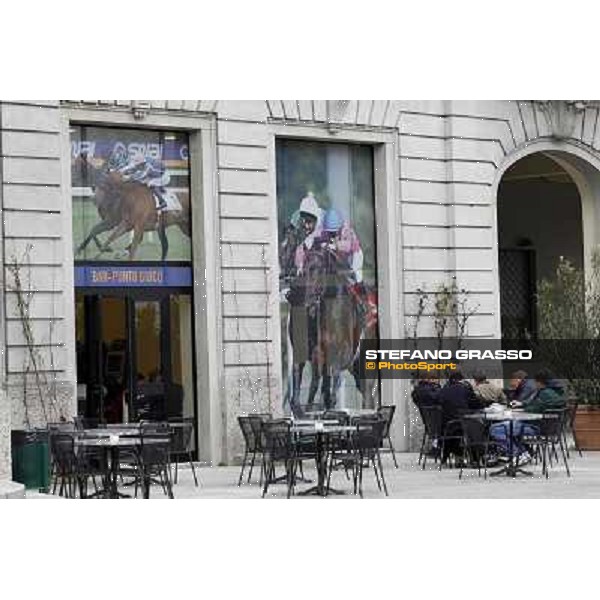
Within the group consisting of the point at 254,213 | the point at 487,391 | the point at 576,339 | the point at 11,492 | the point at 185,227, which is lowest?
the point at 11,492

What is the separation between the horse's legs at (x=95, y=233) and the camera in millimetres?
21938

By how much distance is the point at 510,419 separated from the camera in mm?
19422

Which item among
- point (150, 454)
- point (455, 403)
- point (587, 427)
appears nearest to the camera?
point (150, 454)

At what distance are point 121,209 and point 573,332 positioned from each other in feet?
24.2

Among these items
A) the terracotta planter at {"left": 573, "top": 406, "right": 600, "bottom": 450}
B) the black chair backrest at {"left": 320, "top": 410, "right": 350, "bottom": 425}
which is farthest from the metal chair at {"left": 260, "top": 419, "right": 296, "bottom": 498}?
the terracotta planter at {"left": 573, "top": 406, "right": 600, "bottom": 450}

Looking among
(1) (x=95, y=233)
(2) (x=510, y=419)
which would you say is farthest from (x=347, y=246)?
(2) (x=510, y=419)

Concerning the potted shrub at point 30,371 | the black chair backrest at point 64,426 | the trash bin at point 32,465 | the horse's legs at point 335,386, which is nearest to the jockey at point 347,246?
the horse's legs at point 335,386

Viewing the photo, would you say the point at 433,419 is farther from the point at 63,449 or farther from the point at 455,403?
the point at 63,449

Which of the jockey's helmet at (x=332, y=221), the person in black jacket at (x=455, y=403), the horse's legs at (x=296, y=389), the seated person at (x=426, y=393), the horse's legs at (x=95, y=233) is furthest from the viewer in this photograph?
the jockey's helmet at (x=332, y=221)

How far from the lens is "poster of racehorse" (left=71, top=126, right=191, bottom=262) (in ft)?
72.0

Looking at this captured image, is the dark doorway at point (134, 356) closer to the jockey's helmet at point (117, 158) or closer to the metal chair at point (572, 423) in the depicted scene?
the jockey's helmet at point (117, 158)

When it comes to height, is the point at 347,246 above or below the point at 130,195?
below
